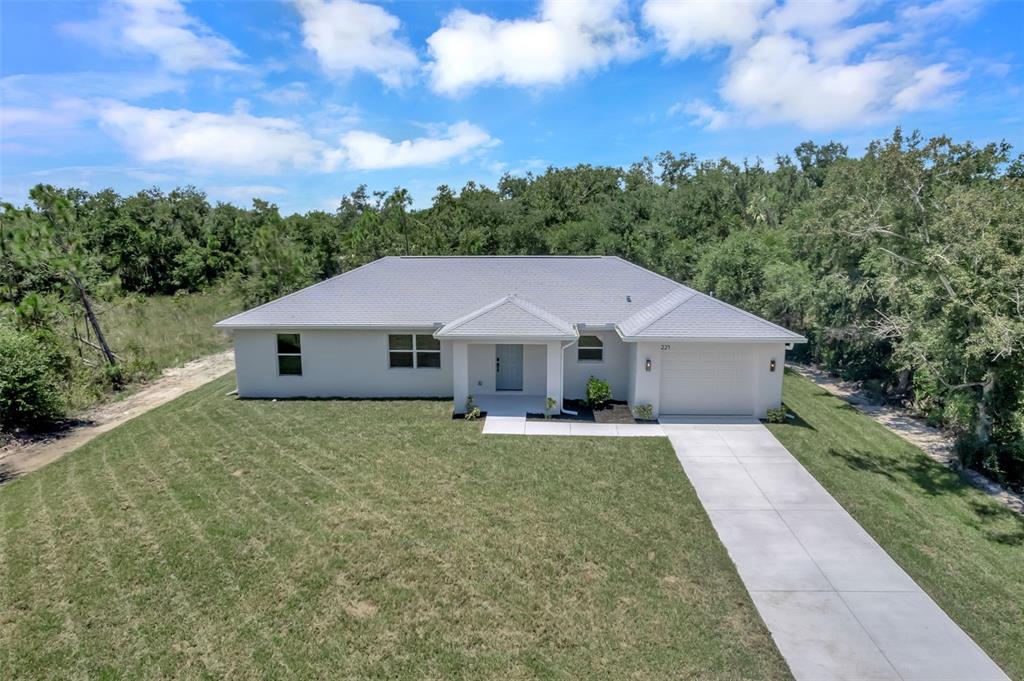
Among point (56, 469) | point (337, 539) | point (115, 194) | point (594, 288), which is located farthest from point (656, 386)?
point (115, 194)

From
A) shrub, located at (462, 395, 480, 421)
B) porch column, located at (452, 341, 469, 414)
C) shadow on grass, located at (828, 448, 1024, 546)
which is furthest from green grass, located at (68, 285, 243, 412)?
shadow on grass, located at (828, 448, 1024, 546)

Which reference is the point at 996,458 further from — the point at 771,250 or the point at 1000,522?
the point at 771,250

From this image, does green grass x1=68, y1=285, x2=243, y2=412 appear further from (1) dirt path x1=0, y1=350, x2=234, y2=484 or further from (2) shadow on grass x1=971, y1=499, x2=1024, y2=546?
(2) shadow on grass x1=971, y1=499, x2=1024, y2=546

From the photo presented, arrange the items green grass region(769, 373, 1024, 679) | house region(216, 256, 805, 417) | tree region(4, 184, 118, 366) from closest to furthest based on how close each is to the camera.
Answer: green grass region(769, 373, 1024, 679) → house region(216, 256, 805, 417) → tree region(4, 184, 118, 366)

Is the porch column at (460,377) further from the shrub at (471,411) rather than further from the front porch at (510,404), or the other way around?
the front porch at (510,404)

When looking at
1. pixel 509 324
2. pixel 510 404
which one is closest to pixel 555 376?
pixel 510 404

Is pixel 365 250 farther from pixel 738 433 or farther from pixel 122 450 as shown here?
pixel 738 433
